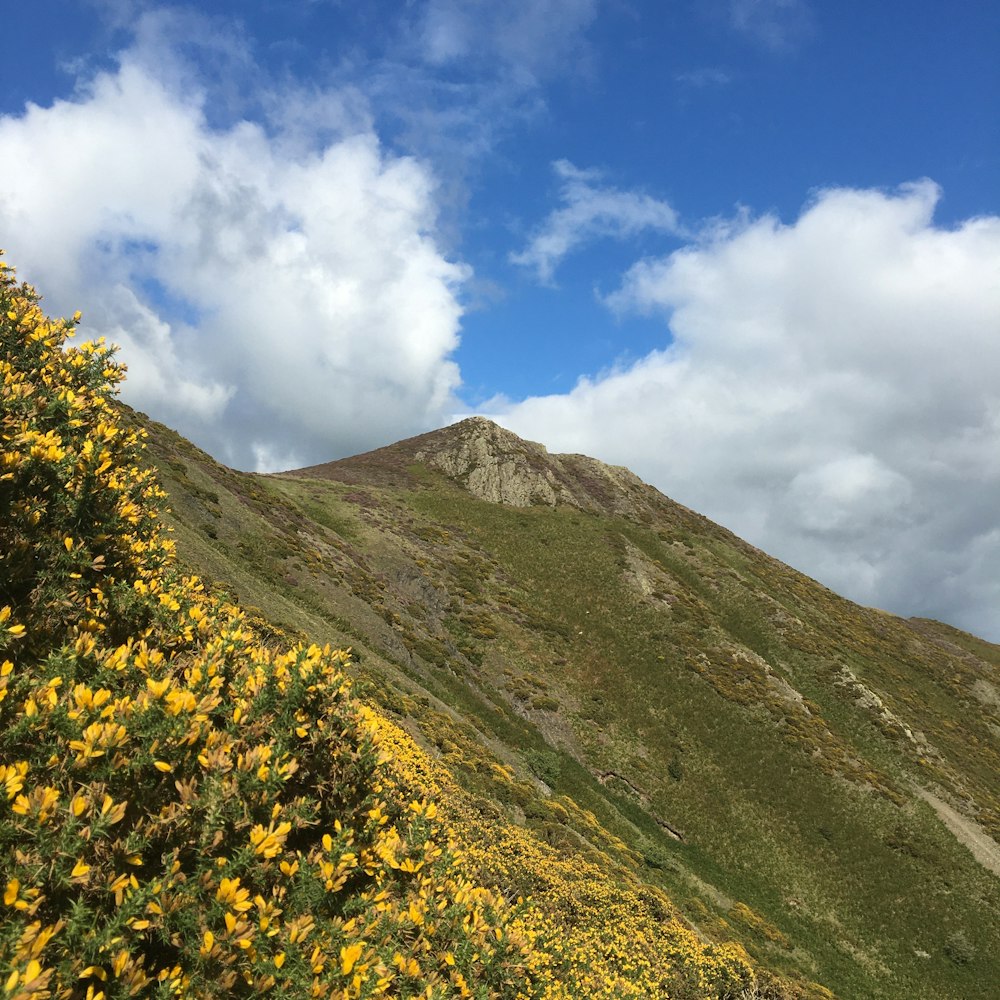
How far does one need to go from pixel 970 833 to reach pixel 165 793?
189ft

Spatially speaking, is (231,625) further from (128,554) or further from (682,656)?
(682,656)

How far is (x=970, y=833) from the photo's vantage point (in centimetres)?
4212

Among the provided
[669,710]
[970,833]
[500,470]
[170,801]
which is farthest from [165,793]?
[500,470]

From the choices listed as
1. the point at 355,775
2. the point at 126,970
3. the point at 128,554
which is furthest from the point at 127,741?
the point at 128,554

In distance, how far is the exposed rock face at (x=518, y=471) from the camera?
304ft

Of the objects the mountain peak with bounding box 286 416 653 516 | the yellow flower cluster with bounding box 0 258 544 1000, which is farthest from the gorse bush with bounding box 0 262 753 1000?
the mountain peak with bounding box 286 416 653 516

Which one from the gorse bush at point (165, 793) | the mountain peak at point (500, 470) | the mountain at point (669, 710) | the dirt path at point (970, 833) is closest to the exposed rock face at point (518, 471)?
the mountain peak at point (500, 470)

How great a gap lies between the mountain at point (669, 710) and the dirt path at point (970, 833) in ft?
0.81

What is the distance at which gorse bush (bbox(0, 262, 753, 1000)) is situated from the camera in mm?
3420

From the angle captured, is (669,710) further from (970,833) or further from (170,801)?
(170,801)

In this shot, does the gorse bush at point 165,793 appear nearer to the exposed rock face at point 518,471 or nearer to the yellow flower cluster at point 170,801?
the yellow flower cluster at point 170,801

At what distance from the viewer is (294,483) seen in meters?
71.9

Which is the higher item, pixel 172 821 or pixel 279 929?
pixel 172 821

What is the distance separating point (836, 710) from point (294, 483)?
64.0m
